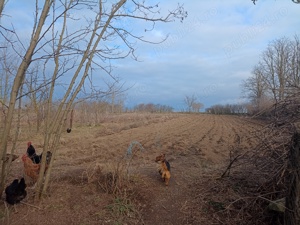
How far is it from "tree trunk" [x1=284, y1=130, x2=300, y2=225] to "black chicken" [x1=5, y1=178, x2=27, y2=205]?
14.5 feet

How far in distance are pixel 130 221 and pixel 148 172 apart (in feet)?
7.76

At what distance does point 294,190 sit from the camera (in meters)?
3.71

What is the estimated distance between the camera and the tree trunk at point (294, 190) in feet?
11.9

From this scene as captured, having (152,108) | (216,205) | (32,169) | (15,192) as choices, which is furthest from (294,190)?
(152,108)

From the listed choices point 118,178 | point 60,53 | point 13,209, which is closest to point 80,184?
point 118,178

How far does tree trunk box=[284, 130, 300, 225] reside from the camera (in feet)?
11.9

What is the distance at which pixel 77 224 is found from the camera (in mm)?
4332

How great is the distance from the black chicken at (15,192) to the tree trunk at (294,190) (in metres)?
4.41

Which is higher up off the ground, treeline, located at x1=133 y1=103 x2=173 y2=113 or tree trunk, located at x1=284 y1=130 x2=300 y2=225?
treeline, located at x1=133 y1=103 x2=173 y2=113

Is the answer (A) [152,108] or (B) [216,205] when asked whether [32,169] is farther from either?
(A) [152,108]

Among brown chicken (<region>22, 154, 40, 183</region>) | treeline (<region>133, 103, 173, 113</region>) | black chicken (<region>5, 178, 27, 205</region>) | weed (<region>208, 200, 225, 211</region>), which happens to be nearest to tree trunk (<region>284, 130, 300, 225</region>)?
weed (<region>208, 200, 225, 211</region>)

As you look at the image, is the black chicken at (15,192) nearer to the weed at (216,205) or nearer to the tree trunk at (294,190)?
the weed at (216,205)

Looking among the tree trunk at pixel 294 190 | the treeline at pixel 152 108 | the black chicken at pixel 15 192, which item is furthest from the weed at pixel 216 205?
the treeline at pixel 152 108

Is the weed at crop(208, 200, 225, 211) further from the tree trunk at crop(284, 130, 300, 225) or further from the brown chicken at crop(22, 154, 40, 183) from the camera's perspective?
the brown chicken at crop(22, 154, 40, 183)
